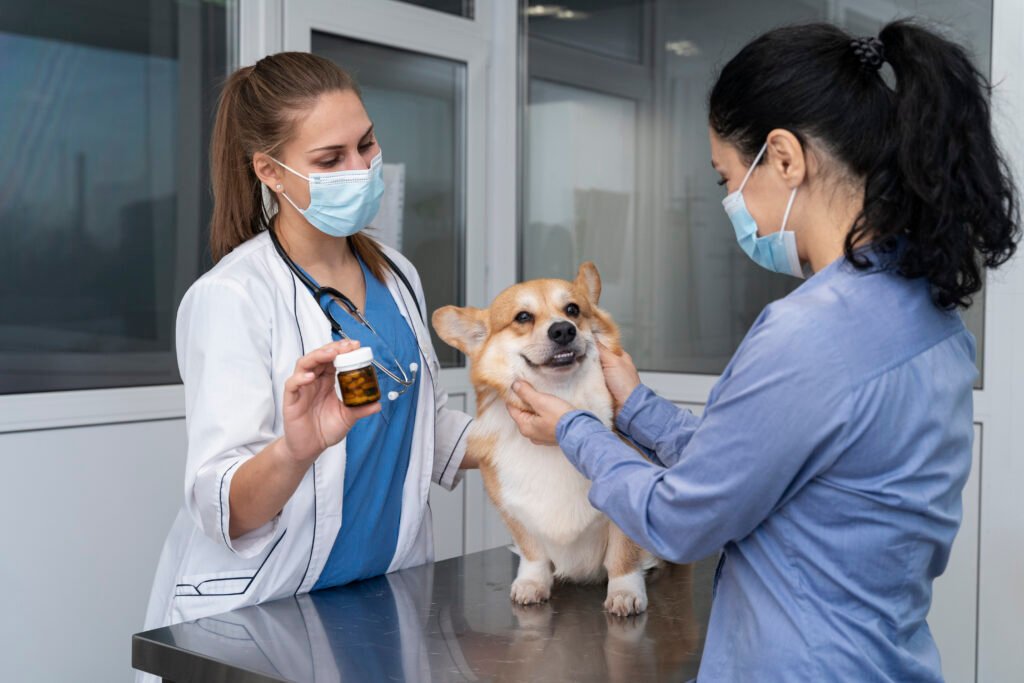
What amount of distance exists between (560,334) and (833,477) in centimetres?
67

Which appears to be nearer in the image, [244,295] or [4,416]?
[244,295]

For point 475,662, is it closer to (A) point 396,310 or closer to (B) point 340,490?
(B) point 340,490

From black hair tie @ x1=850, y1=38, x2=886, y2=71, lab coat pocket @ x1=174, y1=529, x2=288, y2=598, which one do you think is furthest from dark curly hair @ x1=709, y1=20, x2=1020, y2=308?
lab coat pocket @ x1=174, y1=529, x2=288, y2=598

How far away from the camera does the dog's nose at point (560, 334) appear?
5.35 ft

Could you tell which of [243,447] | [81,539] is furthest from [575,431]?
[81,539]


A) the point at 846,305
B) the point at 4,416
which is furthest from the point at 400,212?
the point at 846,305

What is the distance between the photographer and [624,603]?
1.57m

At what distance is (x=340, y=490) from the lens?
5.33 ft

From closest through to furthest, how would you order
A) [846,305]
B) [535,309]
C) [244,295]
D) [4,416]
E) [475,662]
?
[846,305], [475,662], [244,295], [535,309], [4,416]

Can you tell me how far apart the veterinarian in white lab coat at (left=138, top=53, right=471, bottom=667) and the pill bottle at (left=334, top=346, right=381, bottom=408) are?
64 millimetres

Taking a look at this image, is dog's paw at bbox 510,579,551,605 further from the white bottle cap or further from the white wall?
the white wall

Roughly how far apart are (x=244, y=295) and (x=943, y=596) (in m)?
2.14

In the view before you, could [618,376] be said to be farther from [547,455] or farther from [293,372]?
[293,372]

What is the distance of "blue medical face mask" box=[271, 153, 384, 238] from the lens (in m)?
1.69
